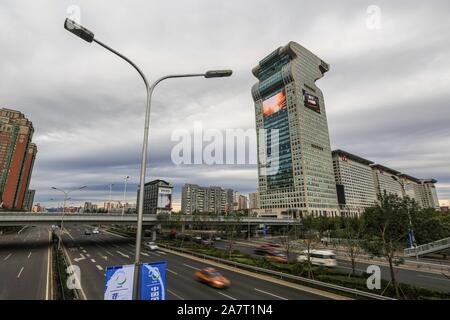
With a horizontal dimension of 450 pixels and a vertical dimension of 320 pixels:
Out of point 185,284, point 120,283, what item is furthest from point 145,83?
point 185,284

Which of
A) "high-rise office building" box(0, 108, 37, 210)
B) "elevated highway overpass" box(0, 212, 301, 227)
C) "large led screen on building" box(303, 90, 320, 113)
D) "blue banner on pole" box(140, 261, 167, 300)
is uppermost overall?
"large led screen on building" box(303, 90, 320, 113)

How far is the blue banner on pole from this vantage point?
651 centimetres

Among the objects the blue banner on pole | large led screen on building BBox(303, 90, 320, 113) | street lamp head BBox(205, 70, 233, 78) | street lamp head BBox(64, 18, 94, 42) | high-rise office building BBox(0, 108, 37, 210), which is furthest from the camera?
large led screen on building BBox(303, 90, 320, 113)

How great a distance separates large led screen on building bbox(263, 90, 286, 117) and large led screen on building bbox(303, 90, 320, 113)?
14.5 meters

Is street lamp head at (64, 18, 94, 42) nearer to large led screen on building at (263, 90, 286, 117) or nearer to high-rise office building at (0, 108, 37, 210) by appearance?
high-rise office building at (0, 108, 37, 210)

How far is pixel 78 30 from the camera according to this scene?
6430mm

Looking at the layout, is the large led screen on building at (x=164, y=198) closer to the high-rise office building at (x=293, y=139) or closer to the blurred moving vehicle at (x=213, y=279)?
the high-rise office building at (x=293, y=139)

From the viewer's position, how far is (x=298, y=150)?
470 ft

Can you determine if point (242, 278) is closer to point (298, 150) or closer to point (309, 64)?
point (298, 150)

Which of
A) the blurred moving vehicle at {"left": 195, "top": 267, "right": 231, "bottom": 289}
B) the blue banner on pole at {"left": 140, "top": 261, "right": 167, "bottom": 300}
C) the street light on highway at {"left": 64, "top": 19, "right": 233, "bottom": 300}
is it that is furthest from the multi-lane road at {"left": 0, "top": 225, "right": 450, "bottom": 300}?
the street light on highway at {"left": 64, "top": 19, "right": 233, "bottom": 300}

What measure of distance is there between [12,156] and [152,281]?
16681 cm

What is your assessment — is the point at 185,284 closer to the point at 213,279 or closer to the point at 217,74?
the point at 213,279
